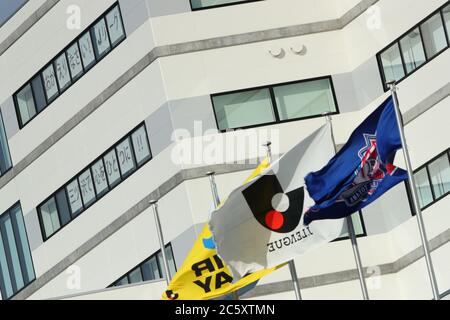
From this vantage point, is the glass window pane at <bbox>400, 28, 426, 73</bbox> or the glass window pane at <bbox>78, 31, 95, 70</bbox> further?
the glass window pane at <bbox>78, 31, 95, 70</bbox>

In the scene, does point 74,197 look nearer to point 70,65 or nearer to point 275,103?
point 70,65

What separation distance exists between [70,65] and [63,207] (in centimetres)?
437

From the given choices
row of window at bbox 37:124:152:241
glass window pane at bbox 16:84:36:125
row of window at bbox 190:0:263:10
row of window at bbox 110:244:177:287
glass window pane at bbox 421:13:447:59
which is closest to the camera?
glass window pane at bbox 421:13:447:59

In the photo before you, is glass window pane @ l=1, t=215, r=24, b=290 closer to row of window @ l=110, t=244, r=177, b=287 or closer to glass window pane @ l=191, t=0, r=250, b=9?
row of window @ l=110, t=244, r=177, b=287

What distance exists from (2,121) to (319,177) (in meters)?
20.4

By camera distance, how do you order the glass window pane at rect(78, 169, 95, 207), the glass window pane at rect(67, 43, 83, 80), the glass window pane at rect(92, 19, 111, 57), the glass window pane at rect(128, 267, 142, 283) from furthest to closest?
the glass window pane at rect(67, 43, 83, 80), the glass window pane at rect(78, 169, 95, 207), the glass window pane at rect(92, 19, 111, 57), the glass window pane at rect(128, 267, 142, 283)

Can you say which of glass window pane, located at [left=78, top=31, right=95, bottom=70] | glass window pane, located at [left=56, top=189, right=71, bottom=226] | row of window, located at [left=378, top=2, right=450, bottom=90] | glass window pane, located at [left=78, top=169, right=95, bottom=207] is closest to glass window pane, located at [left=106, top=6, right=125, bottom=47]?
glass window pane, located at [left=78, top=31, right=95, bottom=70]

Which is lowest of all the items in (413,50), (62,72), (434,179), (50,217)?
(434,179)

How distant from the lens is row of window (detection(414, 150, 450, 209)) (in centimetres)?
3481

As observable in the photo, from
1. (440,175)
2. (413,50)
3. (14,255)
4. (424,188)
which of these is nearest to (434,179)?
(440,175)

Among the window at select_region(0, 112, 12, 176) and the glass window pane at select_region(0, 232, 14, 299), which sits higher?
the window at select_region(0, 112, 12, 176)

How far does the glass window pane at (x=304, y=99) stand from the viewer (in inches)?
1485

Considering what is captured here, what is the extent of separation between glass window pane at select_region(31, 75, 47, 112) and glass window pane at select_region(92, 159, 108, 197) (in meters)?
3.28

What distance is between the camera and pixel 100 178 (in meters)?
39.8
